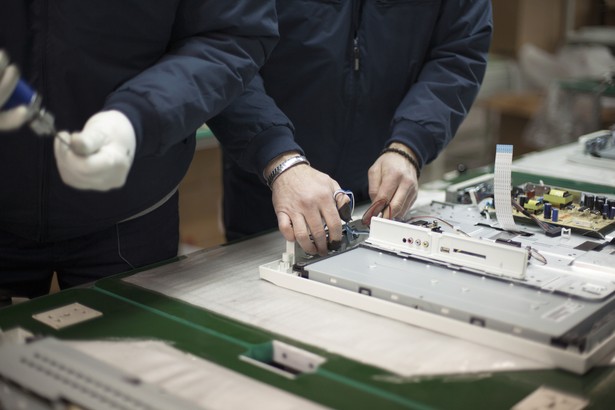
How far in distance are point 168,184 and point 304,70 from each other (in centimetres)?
48

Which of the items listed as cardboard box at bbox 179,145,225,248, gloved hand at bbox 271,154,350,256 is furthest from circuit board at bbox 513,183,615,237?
cardboard box at bbox 179,145,225,248

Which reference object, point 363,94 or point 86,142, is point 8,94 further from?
point 363,94

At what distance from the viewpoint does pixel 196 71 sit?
1.32 meters

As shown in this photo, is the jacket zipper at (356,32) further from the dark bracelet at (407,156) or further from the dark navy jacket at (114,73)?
the dark navy jacket at (114,73)

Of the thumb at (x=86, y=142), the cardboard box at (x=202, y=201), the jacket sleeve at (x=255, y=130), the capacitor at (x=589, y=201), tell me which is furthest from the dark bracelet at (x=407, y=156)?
the cardboard box at (x=202, y=201)

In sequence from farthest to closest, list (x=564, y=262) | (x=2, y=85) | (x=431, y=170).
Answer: (x=431, y=170)
(x=564, y=262)
(x=2, y=85)

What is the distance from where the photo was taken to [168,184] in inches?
60.9

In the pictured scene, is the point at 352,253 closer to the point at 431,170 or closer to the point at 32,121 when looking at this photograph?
the point at 32,121

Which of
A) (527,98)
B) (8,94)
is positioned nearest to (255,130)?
(8,94)

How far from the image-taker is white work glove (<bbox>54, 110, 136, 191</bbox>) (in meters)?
1.06

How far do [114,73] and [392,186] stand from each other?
2.05 ft

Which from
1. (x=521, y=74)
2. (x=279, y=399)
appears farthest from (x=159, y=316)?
(x=521, y=74)

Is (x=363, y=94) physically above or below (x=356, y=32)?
below

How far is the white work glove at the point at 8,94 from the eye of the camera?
990 mm
